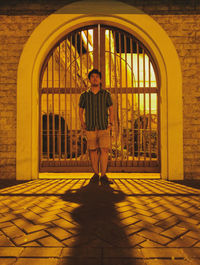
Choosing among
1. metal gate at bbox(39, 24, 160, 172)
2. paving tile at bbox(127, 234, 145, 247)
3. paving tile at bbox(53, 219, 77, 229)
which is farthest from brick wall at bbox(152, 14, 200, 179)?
paving tile at bbox(53, 219, 77, 229)

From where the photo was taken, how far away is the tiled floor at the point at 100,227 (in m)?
1.14

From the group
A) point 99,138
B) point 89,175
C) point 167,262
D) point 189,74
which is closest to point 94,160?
point 99,138

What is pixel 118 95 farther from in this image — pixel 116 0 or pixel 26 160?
pixel 26 160

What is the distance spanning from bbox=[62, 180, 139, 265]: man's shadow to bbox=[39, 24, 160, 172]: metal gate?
1.63 meters

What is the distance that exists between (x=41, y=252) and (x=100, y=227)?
1.53ft

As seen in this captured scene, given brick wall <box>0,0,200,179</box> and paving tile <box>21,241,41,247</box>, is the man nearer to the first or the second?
brick wall <box>0,0,200,179</box>

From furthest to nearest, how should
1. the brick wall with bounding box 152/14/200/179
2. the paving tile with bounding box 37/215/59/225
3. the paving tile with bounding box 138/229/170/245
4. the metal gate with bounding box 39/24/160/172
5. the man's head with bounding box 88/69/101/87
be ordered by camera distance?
1. the metal gate with bounding box 39/24/160/172
2. the brick wall with bounding box 152/14/200/179
3. the man's head with bounding box 88/69/101/87
4. the paving tile with bounding box 37/215/59/225
5. the paving tile with bounding box 138/229/170/245

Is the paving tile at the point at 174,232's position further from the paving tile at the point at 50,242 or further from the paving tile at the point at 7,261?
the paving tile at the point at 7,261

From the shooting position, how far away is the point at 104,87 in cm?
399

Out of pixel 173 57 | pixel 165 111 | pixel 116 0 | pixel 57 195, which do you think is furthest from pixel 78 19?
pixel 57 195

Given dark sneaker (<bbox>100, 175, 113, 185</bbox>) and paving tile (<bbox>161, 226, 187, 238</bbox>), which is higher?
dark sneaker (<bbox>100, 175, 113, 185</bbox>)

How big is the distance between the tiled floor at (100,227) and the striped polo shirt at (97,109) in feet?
3.22

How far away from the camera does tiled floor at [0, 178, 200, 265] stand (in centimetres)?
114

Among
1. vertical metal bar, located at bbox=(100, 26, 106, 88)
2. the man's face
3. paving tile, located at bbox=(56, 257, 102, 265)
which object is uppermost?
vertical metal bar, located at bbox=(100, 26, 106, 88)
